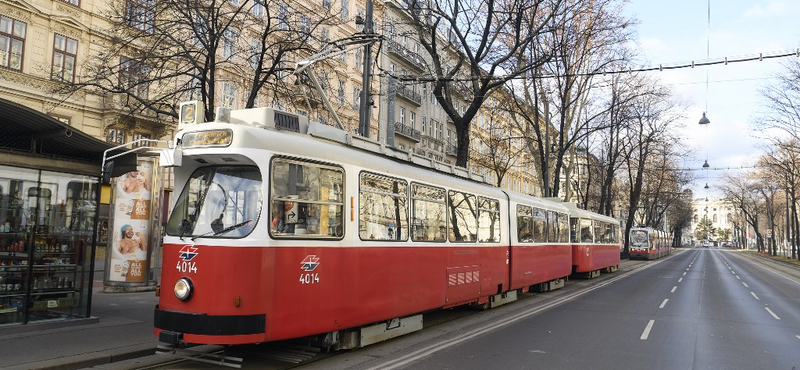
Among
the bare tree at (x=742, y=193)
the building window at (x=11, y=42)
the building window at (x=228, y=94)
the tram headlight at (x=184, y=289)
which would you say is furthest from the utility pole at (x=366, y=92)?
the bare tree at (x=742, y=193)

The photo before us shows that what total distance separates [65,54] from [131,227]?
466 inches

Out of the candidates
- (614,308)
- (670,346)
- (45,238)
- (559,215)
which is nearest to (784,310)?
(614,308)

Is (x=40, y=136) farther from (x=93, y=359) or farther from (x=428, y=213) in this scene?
Answer: (x=428, y=213)

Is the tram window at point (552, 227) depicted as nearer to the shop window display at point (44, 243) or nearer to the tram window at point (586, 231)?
the tram window at point (586, 231)

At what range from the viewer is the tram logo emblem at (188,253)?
629 centimetres

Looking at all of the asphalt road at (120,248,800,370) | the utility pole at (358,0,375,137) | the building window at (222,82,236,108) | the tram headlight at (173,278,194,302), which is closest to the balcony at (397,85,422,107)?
the building window at (222,82,236,108)

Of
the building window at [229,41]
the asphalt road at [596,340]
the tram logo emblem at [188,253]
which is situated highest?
the building window at [229,41]

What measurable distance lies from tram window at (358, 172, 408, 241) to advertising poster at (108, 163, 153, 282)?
7.78m

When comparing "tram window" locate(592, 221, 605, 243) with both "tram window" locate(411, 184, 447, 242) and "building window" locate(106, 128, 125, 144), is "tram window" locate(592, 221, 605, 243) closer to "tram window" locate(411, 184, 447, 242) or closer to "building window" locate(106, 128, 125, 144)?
"tram window" locate(411, 184, 447, 242)

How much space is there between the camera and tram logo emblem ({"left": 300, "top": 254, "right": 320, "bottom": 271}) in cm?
661

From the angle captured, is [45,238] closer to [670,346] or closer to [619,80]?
[670,346]

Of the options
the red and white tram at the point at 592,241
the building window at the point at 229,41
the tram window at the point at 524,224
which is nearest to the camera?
the building window at the point at 229,41

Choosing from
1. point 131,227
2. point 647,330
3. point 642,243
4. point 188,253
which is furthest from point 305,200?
point 642,243

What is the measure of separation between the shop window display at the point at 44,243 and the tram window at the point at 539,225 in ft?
37.6
